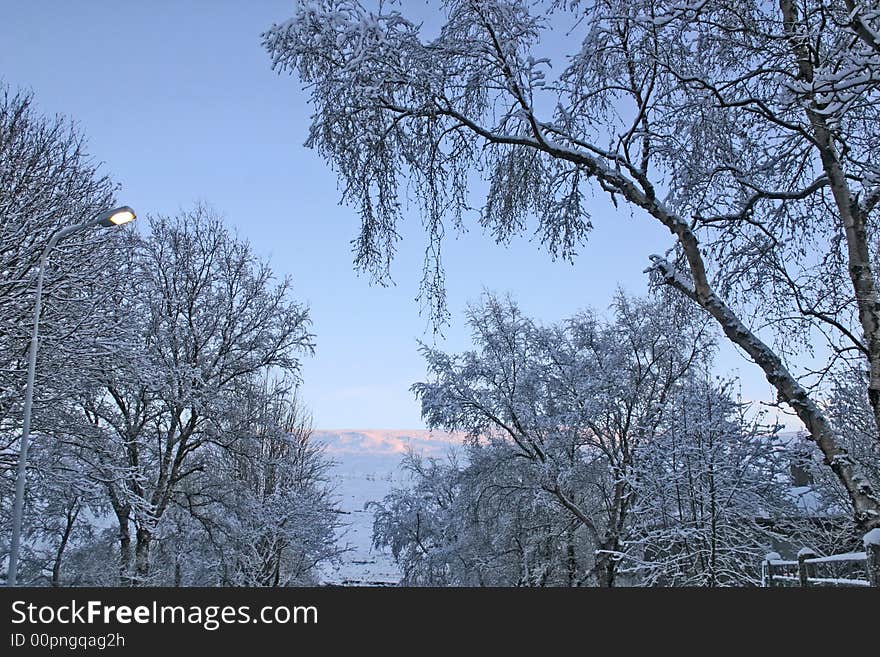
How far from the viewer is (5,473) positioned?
1223cm

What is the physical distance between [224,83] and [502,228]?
34.2ft

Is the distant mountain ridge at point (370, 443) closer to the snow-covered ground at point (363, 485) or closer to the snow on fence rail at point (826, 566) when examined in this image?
the snow-covered ground at point (363, 485)

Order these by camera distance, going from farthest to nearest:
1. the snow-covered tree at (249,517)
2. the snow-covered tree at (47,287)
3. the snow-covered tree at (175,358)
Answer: the snow-covered tree at (249,517) → the snow-covered tree at (175,358) → the snow-covered tree at (47,287)

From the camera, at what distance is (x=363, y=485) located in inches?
1232

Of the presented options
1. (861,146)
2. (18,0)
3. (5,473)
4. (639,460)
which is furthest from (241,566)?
(861,146)

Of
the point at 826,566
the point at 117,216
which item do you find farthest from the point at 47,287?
the point at 826,566

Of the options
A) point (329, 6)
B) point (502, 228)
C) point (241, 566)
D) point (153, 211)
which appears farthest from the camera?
point (241, 566)

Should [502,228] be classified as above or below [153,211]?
below

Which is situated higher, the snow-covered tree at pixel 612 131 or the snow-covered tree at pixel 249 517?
the snow-covered tree at pixel 612 131

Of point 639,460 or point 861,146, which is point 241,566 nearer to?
point 639,460

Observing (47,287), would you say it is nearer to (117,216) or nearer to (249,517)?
Answer: (117,216)

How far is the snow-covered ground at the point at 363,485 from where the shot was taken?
1003 inches

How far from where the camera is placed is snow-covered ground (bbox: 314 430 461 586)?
25.5 meters

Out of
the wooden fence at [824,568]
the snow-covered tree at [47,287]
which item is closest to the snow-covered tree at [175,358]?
the snow-covered tree at [47,287]
